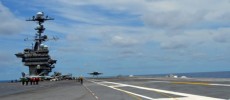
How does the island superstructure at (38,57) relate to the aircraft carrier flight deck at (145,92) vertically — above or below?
above

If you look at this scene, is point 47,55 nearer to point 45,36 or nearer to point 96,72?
point 45,36

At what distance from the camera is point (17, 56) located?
511 ft

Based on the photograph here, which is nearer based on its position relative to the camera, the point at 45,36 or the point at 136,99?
the point at 136,99

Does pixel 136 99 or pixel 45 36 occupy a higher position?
pixel 45 36

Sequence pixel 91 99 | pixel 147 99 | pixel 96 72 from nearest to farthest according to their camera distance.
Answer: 1. pixel 147 99
2. pixel 91 99
3. pixel 96 72

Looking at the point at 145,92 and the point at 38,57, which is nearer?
the point at 145,92

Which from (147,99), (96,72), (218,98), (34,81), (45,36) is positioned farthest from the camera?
(96,72)

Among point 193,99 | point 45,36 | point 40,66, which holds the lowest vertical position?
point 193,99

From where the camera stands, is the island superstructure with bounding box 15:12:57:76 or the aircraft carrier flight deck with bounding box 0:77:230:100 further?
the island superstructure with bounding box 15:12:57:76

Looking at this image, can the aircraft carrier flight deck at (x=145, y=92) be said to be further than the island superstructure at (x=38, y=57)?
No

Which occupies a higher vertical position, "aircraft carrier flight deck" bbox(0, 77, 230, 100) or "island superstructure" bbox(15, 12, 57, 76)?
"island superstructure" bbox(15, 12, 57, 76)

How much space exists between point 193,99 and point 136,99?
428 cm

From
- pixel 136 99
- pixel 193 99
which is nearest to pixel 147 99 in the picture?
pixel 136 99

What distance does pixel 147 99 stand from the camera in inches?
1086
